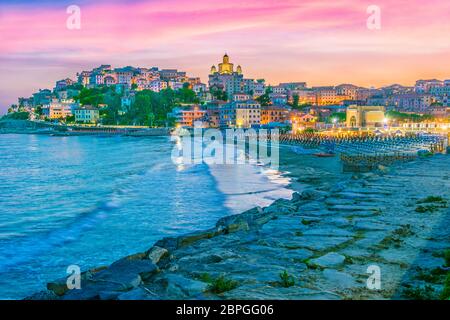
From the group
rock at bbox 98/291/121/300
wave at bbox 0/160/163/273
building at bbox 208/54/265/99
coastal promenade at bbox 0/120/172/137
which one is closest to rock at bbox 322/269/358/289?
rock at bbox 98/291/121/300

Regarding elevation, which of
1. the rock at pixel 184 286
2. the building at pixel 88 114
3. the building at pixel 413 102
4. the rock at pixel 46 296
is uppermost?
the building at pixel 413 102

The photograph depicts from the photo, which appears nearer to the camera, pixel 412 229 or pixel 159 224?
pixel 412 229

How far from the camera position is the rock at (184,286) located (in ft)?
17.0

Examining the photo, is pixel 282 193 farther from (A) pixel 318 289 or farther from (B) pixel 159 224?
(A) pixel 318 289

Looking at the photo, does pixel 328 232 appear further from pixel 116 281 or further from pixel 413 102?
pixel 413 102

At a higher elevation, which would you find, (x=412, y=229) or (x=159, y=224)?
(x=412, y=229)

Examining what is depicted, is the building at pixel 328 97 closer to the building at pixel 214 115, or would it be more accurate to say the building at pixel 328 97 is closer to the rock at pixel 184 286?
the building at pixel 214 115

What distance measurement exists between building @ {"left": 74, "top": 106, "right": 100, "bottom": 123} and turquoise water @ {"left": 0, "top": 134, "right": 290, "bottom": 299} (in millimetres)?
141548

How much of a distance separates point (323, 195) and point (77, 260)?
6.46 meters

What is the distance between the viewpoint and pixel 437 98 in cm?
15400

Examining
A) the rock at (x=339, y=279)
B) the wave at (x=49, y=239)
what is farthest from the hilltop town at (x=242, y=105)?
the rock at (x=339, y=279)

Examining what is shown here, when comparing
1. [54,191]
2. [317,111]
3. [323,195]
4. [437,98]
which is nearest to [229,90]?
[317,111]

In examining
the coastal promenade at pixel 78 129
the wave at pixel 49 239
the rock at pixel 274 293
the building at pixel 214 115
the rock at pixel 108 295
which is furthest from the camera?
the coastal promenade at pixel 78 129

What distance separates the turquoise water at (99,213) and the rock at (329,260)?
221 inches
